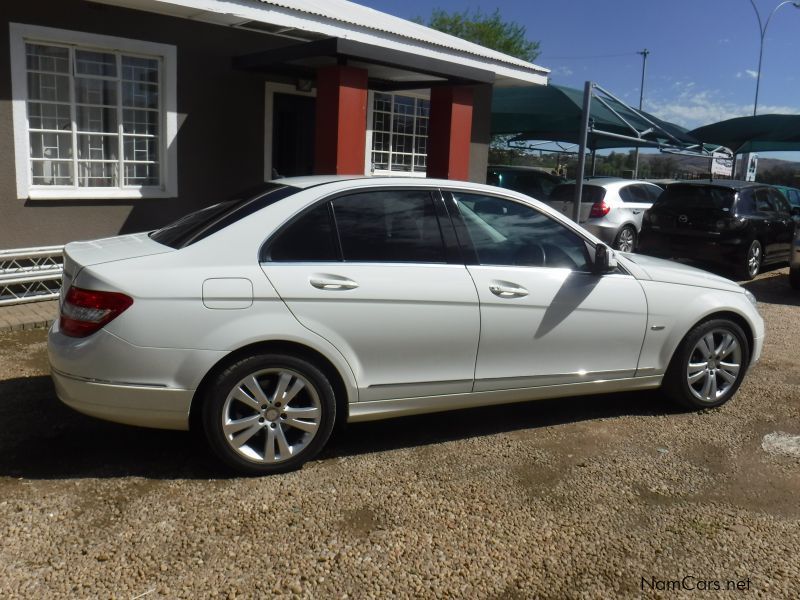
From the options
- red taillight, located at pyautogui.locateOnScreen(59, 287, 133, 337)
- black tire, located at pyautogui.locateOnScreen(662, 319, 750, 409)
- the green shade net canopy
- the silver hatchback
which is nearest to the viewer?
red taillight, located at pyautogui.locateOnScreen(59, 287, 133, 337)

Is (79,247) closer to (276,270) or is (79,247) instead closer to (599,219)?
(276,270)

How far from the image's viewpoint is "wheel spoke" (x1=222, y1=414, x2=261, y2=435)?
12.0 ft

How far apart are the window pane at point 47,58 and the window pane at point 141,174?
49.2 inches

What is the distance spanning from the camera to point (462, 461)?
4121mm

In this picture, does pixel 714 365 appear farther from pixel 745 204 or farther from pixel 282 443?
pixel 745 204

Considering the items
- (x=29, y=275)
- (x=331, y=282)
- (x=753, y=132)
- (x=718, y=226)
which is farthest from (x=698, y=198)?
(x=753, y=132)

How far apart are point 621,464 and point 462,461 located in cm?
91

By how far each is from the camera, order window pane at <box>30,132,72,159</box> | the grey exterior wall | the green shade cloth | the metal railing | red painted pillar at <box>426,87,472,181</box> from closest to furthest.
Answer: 1. the metal railing
2. the grey exterior wall
3. window pane at <box>30,132,72,159</box>
4. red painted pillar at <box>426,87,472,181</box>
5. the green shade cloth

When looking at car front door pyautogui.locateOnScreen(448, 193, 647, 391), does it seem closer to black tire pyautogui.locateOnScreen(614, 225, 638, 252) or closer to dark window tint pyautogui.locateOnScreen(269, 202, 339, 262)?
dark window tint pyautogui.locateOnScreen(269, 202, 339, 262)

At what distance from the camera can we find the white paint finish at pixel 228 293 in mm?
3562

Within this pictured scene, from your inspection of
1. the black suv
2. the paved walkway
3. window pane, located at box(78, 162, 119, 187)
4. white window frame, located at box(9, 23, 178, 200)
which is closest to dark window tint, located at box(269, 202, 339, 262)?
the paved walkway

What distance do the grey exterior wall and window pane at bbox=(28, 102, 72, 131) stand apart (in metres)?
0.32

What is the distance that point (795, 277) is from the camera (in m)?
10.4

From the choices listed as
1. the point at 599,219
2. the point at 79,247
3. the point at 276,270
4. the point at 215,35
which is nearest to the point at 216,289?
the point at 276,270
